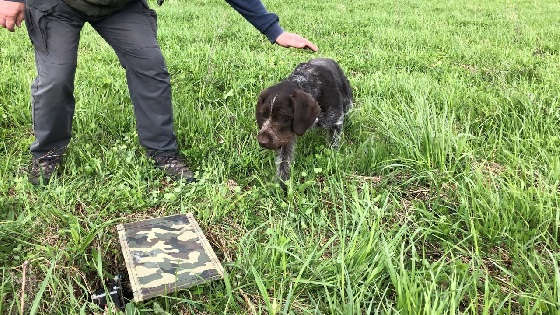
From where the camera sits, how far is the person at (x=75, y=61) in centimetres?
299

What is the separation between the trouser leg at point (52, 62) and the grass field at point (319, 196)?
0.33 metres

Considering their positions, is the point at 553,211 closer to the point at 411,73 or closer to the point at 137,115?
the point at 137,115

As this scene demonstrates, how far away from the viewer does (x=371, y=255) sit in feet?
7.36

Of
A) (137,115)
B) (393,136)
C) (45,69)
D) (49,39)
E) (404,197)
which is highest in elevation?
(49,39)

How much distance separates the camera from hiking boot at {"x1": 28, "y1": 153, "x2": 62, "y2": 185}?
3.12 meters

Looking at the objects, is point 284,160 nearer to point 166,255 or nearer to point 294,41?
point 294,41

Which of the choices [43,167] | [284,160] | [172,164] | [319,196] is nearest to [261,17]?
[284,160]

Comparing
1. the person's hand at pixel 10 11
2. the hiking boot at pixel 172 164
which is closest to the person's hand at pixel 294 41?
the hiking boot at pixel 172 164

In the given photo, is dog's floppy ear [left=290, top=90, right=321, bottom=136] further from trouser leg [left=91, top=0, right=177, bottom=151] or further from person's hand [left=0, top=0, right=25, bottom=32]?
Answer: person's hand [left=0, top=0, right=25, bottom=32]

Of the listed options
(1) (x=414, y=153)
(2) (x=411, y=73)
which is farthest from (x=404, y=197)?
(2) (x=411, y=73)

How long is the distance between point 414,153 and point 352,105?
1.39 meters

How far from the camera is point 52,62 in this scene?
3027mm

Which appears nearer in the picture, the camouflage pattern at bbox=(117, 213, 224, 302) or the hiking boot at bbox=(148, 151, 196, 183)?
the camouflage pattern at bbox=(117, 213, 224, 302)

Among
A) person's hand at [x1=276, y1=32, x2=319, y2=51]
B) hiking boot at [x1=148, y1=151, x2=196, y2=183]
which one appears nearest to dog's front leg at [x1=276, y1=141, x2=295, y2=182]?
hiking boot at [x1=148, y1=151, x2=196, y2=183]
